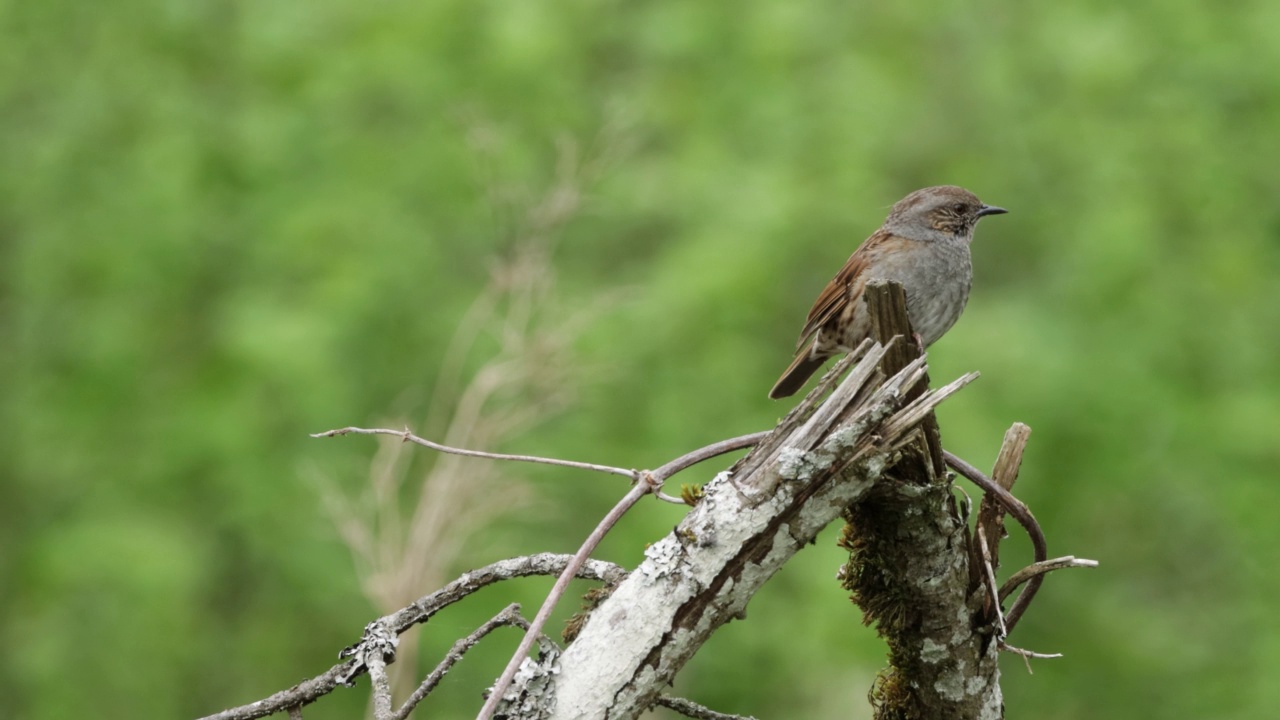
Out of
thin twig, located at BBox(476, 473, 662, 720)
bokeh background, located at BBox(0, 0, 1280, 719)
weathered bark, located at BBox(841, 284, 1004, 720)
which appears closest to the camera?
thin twig, located at BBox(476, 473, 662, 720)

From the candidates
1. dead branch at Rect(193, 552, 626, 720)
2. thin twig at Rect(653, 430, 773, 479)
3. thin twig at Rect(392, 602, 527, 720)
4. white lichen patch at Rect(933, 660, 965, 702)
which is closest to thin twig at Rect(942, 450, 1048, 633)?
white lichen patch at Rect(933, 660, 965, 702)

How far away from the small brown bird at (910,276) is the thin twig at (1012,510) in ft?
5.06

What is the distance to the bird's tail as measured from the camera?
15.9 ft

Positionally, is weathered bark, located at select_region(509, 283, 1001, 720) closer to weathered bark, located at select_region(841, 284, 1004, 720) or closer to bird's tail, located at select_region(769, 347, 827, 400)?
weathered bark, located at select_region(841, 284, 1004, 720)

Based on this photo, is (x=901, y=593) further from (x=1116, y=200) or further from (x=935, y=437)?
(x=1116, y=200)

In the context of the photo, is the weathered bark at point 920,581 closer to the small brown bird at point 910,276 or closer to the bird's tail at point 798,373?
the small brown bird at point 910,276

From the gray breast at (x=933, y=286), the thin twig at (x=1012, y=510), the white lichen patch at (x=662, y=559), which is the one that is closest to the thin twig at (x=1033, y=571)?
the thin twig at (x=1012, y=510)

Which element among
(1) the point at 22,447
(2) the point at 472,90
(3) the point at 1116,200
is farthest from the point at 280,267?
(3) the point at 1116,200

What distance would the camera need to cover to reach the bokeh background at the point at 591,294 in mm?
8117

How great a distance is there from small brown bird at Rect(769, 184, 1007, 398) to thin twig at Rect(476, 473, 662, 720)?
216 cm

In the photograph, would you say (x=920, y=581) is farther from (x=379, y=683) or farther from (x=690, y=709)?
(x=379, y=683)

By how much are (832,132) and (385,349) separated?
3515 millimetres

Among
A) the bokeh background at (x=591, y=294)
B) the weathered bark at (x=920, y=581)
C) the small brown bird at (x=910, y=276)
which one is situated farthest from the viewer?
the bokeh background at (x=591, y=294)

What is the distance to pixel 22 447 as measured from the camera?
31.3 ft
